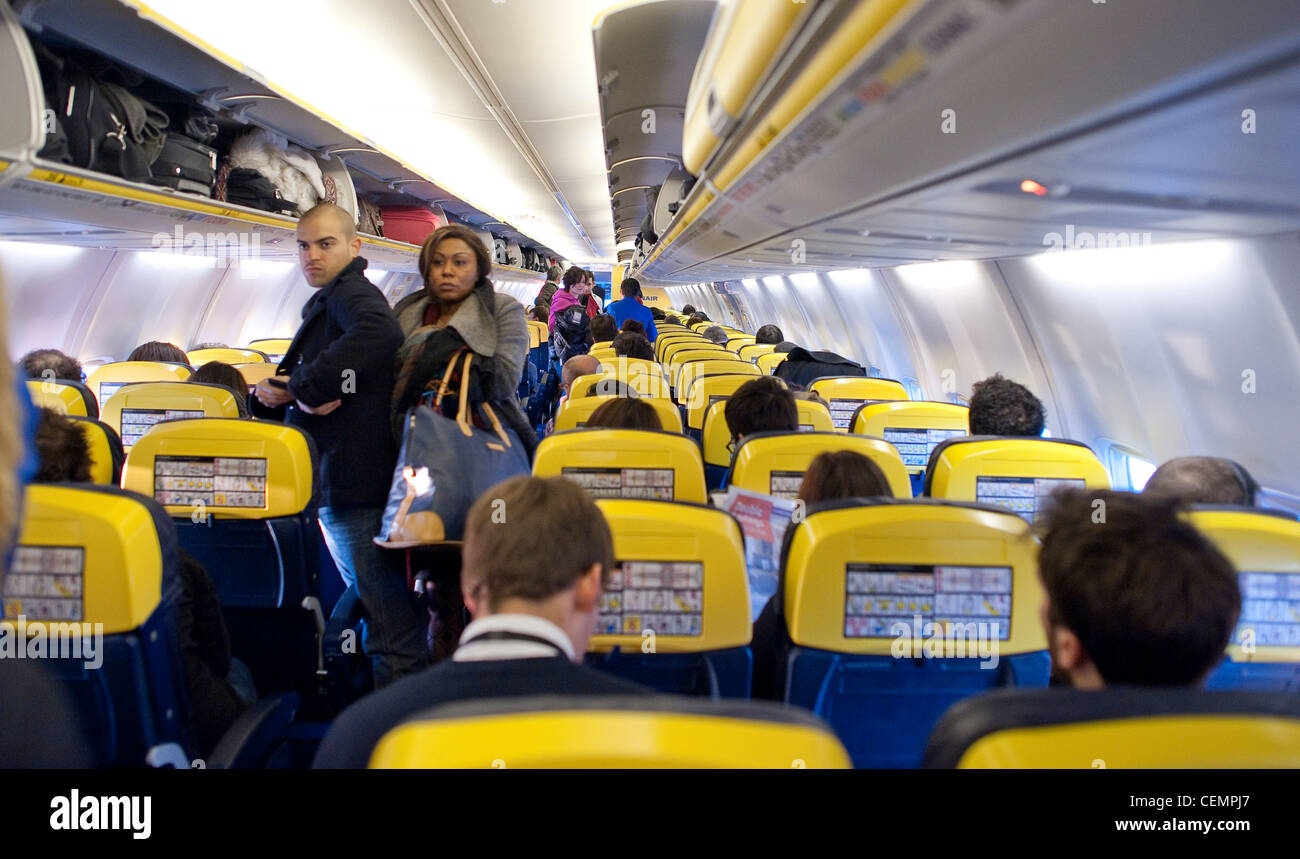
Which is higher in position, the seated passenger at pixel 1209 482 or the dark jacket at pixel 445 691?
the seated passenger at pixel 1209 482

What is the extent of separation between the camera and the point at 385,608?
10.3 feet

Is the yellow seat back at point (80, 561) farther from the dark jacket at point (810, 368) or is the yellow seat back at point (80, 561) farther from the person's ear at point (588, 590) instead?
the dark jacket at point (810, 368)

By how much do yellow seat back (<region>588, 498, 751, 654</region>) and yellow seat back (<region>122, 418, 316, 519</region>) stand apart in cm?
150

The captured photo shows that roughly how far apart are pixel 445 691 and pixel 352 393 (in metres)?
2.21

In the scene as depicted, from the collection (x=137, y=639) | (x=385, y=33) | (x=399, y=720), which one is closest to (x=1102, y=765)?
(x=399, y=720)

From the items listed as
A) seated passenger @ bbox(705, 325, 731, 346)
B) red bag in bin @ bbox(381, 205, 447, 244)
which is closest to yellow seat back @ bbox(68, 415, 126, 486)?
red bag in bin @ bbox(381, 205, 447, 244)

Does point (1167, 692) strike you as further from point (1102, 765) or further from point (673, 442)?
point (673, 442)

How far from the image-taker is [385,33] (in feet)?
15.3

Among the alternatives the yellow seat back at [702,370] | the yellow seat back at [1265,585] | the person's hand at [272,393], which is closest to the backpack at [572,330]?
the yellow seat back at [702,370]

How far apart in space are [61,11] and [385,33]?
1537 millimetres

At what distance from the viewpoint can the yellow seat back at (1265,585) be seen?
188 centimetres

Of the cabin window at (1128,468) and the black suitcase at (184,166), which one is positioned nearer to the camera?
the cabin window at (1128,468)

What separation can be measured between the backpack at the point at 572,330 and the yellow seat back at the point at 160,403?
5.31 metres

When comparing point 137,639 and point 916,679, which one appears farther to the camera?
point 916,679
